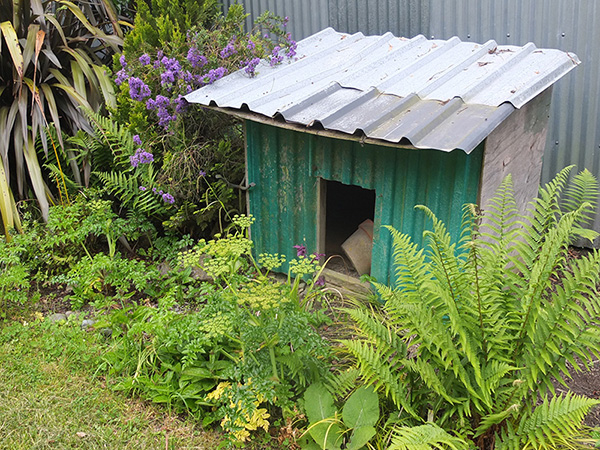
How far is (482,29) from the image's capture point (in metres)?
4.98

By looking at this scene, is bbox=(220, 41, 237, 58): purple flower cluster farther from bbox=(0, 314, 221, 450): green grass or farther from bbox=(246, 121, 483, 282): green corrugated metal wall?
bbox=(0, 314, 221, 450): green grass

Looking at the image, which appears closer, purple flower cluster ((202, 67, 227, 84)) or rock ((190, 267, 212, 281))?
purple flower cluster ((202, 67, 227, 84))

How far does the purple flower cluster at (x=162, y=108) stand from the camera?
4453mm

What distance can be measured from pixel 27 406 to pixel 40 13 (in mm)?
3520

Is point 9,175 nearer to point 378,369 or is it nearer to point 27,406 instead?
point 27,406

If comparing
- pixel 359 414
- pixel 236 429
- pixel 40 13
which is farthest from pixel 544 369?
pixel 40 13

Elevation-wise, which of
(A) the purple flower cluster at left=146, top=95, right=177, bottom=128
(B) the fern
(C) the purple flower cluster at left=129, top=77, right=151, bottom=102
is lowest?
(B) the fern

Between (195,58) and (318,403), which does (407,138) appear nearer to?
(318,403)

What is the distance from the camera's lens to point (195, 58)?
Answer: 4.51m

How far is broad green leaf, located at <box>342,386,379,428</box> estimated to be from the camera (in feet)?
9.87

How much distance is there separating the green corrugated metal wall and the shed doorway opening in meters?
0.18

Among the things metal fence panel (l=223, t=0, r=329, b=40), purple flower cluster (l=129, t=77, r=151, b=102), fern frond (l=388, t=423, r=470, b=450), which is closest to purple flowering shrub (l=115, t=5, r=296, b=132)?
purple flower cluster (l=129, t=77, r=151, b=102)

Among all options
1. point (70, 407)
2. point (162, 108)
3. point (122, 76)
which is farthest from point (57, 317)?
point (122, 76)

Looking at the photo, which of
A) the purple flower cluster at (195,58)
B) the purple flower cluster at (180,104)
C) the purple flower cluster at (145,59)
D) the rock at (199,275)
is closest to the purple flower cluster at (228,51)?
the purple flower cluster at (195,58)
